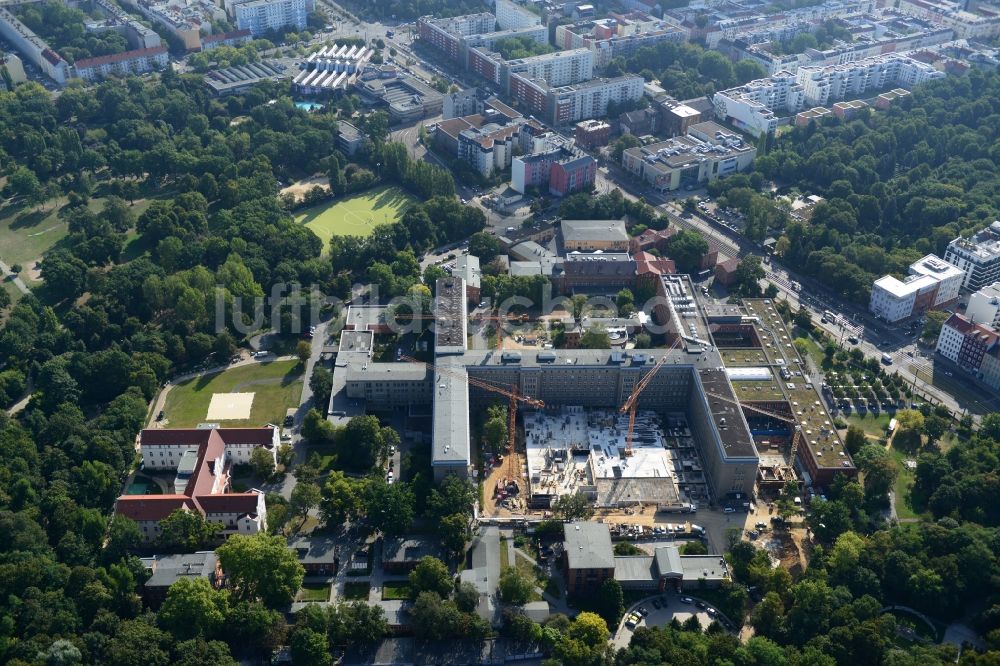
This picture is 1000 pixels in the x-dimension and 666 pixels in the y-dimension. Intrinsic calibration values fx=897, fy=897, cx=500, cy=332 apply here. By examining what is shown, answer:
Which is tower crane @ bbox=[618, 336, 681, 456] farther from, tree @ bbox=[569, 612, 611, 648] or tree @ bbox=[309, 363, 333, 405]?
tree @ bbox=[309, 363, 333, 405]

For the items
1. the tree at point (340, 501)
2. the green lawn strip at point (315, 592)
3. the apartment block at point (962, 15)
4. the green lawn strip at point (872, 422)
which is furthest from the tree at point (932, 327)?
the apartment block at point (962, 15)

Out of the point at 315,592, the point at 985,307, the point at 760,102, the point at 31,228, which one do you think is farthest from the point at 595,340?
the point at 31,228

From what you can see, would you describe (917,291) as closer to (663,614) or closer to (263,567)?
(663,614)

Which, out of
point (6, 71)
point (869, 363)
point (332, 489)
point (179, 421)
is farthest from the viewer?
point (6, 71)

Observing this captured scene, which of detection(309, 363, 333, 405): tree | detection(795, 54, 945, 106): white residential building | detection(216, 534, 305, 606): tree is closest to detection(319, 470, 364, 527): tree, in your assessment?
detection(216, 534, 305, 606): tree

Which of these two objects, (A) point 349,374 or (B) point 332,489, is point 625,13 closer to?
(A) point 349,374

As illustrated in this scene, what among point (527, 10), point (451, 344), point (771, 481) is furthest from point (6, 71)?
point (771, 481)

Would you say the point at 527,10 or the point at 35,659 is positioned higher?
the point at 527,10
